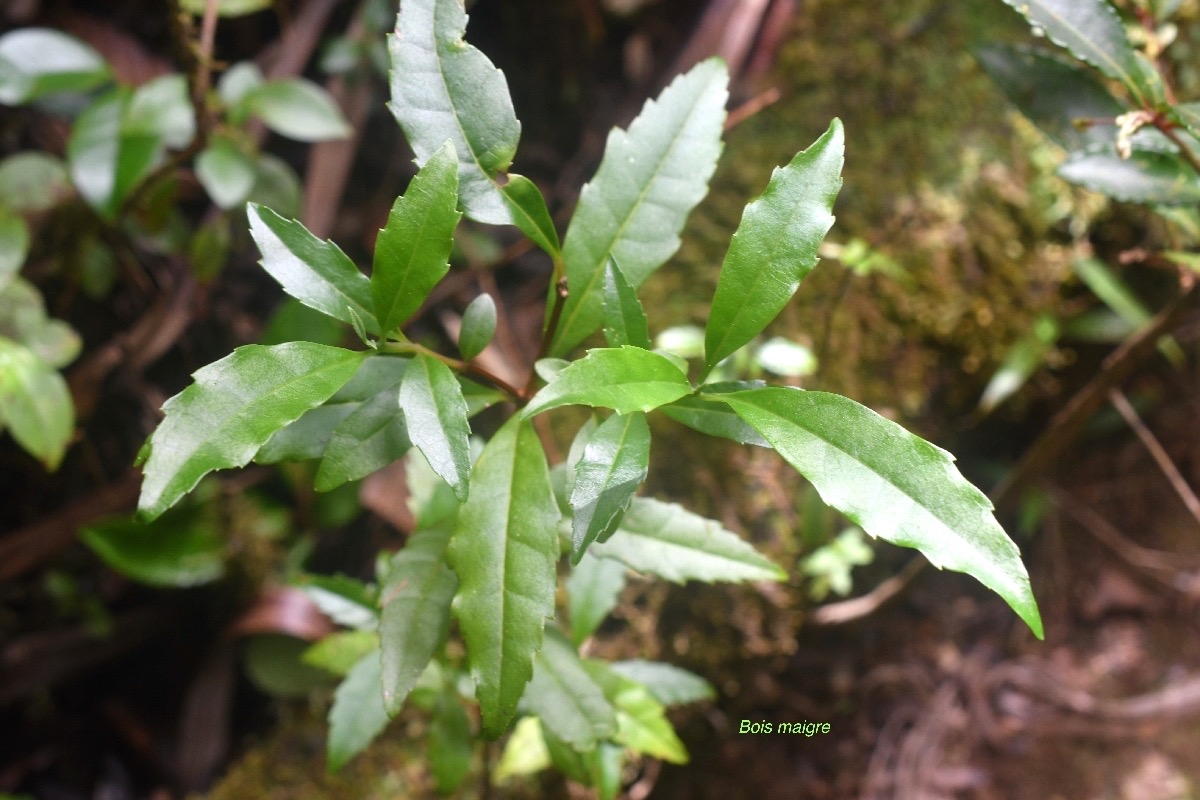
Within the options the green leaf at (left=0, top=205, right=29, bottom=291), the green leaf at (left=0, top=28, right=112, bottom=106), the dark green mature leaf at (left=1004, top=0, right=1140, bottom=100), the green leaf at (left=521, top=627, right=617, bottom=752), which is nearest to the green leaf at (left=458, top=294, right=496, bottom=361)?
the green leaf at (left=521, top=627, right=617, bottom=752)

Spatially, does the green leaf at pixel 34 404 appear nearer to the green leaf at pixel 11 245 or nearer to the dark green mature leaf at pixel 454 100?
the green leaf at pixel 11 245

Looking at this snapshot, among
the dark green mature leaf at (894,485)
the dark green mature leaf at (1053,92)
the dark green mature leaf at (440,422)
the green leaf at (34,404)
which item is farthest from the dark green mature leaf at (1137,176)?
the green leaf at (34,404)

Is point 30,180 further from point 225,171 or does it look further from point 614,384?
point 614,384

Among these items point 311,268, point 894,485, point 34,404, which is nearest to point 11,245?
point 34,404

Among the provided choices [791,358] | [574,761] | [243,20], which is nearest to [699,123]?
[791,358]

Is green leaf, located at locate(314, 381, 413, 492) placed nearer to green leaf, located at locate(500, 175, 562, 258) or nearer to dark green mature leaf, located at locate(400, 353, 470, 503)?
dark green mature leaf, located at locate(400, 353, 470, 503)

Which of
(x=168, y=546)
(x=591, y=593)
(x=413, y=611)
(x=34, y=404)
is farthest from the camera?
(x=168, y=546)
